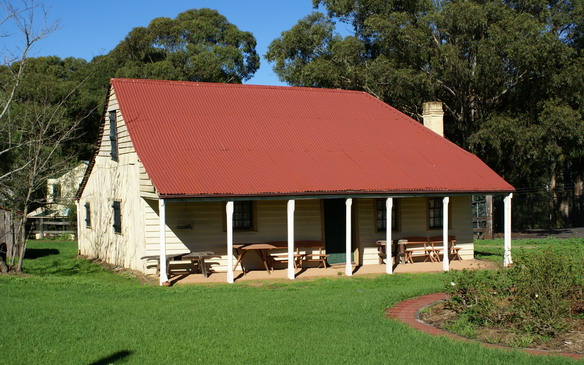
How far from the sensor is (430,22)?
1213 inches

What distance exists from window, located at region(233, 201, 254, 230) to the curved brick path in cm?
659

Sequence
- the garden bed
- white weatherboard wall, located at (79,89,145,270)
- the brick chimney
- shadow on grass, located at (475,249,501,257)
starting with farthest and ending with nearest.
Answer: the brick chimney < shadow on grass, located at (475,249,501,257) < white weatherboard wall, located at (79,89,145,270) < the garden bed

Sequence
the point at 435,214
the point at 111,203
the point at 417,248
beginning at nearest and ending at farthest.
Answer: the point at 417,248 < the point at 111,203 < the point at 435,214

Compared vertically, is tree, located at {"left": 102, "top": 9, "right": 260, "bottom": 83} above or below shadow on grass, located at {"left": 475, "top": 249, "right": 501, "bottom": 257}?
above

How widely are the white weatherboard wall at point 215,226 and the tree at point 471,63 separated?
13343 mm

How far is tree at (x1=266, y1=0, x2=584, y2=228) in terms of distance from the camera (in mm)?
29094

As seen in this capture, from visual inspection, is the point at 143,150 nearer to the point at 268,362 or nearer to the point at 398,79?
→ the point at 268,362

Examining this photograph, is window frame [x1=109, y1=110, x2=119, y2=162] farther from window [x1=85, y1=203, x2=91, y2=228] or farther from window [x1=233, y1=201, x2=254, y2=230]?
window [x1=233, y1=201, x2=254, y2=230]

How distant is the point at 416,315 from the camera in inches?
459

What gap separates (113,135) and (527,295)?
13.9m

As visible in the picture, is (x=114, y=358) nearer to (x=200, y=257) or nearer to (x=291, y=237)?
(x=200, y=257)

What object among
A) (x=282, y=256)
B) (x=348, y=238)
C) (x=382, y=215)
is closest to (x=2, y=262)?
(x=282, y=256)

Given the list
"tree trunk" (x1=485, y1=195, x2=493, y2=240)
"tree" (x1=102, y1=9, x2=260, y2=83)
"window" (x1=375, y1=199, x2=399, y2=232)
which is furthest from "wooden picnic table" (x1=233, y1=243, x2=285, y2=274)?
"tree" (x1=102, y1=9, x2=260, y2=83)

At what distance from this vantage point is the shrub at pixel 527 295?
977 cm
